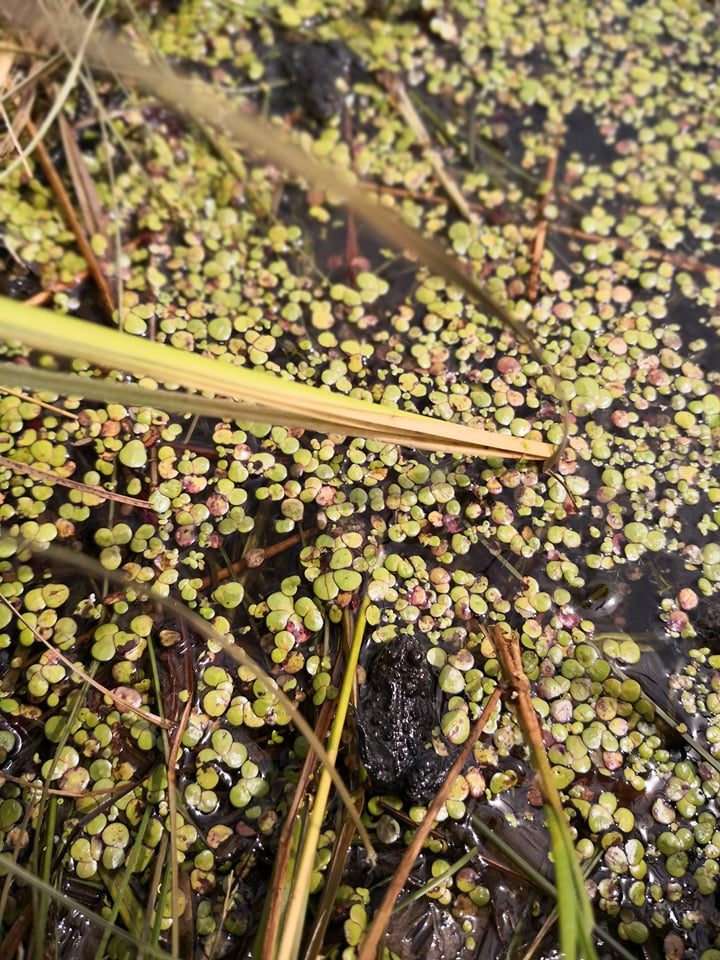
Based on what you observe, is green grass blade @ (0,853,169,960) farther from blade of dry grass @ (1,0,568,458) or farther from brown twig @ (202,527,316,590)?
blade of dry grass @ (1,0,568,458)

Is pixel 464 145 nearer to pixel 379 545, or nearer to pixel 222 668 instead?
pixel 379 545

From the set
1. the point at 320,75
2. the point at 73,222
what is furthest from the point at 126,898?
the point at 320,75

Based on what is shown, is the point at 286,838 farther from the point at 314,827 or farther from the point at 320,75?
the point at 320,75

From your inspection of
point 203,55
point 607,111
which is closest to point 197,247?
point 203,55

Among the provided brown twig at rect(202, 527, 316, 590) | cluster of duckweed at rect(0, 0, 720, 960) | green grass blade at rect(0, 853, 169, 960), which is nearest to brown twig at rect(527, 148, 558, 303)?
cluster of duckweed at rect(0, 0, 720, 960)

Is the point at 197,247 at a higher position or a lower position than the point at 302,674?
higher

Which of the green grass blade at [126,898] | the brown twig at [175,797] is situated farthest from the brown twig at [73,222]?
the green grass blade at [126,898]

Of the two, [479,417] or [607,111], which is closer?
[479,417]
